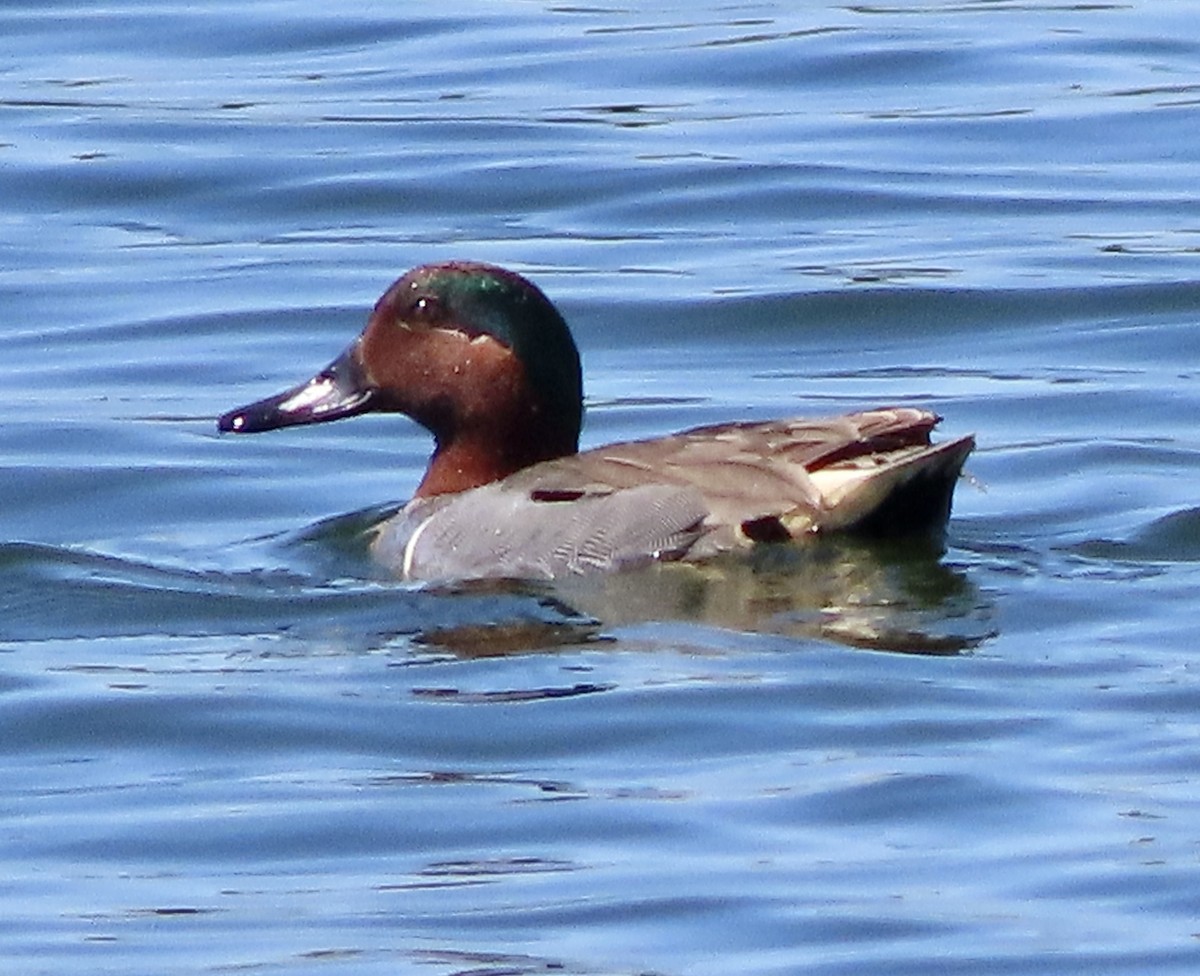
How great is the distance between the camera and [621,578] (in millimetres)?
10172

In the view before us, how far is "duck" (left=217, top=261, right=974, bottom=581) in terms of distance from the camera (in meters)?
10.1

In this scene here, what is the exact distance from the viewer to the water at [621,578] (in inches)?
289

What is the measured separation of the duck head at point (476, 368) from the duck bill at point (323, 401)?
6cm

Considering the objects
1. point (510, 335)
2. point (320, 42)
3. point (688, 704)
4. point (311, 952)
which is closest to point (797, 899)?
point (311, 952)

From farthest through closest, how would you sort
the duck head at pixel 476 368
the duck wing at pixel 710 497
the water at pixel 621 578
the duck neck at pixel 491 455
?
1. the duck neck at pixel 491 455
2. the duck head at pixel 476 368
3. the duck wing at pixel 710 497
4. the water at pixel 621 578

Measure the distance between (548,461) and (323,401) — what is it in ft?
2.83

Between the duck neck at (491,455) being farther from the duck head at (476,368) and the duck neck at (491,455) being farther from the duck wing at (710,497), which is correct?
the duck wing at (710,497)

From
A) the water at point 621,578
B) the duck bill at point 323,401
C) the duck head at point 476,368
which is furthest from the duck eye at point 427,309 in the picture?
the water at point 621,578

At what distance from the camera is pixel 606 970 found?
677 centimetres

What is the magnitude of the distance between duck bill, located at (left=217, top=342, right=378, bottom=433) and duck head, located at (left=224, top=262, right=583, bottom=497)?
6 centimetres

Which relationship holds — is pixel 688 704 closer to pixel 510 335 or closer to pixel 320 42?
pixel 510 335

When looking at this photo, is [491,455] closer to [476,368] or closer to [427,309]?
[476,368]

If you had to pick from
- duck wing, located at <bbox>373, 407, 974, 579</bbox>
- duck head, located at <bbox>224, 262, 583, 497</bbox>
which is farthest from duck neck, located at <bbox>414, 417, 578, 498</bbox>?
duck wing, located at <bbox>373, 407, 974, 579</bbox>

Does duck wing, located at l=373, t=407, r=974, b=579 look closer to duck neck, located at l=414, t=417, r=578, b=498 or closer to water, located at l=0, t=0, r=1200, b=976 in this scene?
water, located at l=0, t=0, r=1200, b=976
